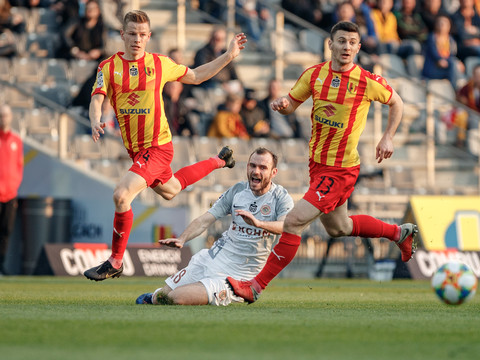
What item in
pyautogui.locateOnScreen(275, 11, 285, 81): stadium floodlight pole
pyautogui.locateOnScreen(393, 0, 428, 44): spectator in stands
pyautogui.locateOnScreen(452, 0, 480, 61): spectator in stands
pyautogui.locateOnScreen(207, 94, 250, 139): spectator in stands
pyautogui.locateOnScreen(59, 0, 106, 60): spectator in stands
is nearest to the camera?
pyautogui.locateOnScreen(207, 94, 250, 139): spectator in stands

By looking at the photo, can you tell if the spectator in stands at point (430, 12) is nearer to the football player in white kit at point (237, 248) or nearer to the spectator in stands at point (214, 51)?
the spectator in stands at point (214, 51)

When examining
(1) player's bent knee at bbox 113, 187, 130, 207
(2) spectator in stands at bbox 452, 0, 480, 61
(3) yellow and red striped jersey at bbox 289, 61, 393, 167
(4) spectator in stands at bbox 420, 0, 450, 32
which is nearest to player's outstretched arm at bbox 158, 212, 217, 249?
(1) player's bent knee at bbox 113, 187, 130, 207

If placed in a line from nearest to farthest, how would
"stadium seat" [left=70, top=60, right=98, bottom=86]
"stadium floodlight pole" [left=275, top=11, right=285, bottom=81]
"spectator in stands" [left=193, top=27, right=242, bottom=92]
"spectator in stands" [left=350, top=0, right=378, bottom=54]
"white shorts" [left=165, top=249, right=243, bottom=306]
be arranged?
"white shorts" [left=165, top=249, right=243, bottom=306]
"spectator in stands" [left=193, top=27, right=242, bottom=92]
"stadium seat" [left=70, top=60, right=98, bottom=86]
"stadium floodlight pole" [left=275, top=11, right=285, bottom=81]
"spectator in stands" [left=350, top=0, right=378, bottom=54]

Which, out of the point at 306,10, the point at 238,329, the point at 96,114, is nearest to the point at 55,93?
the point at 306,10

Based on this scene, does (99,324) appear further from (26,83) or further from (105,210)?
(26,83)

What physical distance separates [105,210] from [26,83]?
11.0 ft

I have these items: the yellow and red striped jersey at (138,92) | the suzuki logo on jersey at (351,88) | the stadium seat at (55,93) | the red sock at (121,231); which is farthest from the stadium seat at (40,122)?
the suzuki logo on jersey at (351,88)

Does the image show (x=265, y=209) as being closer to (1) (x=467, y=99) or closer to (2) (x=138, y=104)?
(2) (x=138, y=104)

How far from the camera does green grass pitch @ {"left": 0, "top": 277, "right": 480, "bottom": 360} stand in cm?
454

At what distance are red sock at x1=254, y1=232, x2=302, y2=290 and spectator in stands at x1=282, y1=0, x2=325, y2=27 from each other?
11725 mm

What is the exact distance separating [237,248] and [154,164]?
4.16 ft

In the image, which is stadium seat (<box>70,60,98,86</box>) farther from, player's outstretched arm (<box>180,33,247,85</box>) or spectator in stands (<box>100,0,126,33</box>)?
player's outstretched arm (<box>180,33,247,85</box>)

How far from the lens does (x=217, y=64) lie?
28.2 ft

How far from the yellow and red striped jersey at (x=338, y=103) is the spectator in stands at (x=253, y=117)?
8.28 meters
